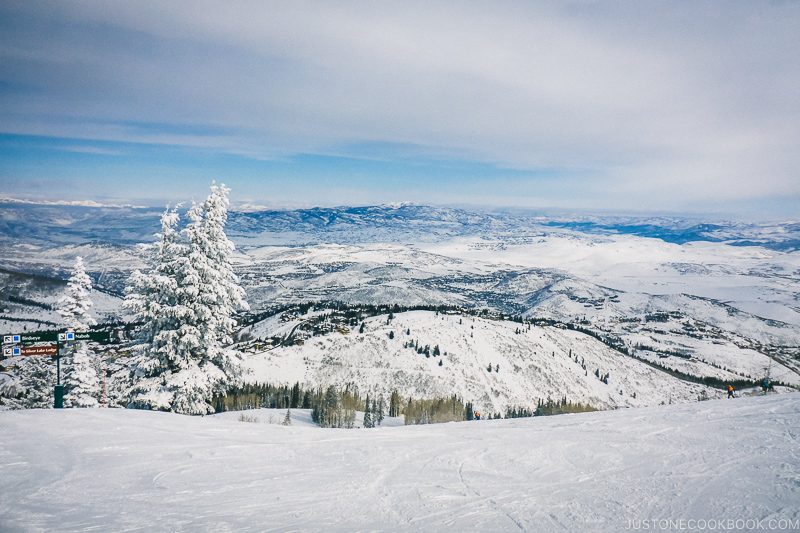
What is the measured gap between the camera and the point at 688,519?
8.85 m

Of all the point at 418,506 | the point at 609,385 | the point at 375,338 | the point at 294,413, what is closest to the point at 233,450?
the point at 418,506

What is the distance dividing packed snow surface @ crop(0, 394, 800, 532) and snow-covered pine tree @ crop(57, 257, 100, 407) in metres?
18.1

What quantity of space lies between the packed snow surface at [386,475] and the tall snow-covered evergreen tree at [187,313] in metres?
6.26

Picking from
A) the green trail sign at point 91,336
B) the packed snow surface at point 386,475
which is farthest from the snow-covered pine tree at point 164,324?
the packed snow surface at point 386,475

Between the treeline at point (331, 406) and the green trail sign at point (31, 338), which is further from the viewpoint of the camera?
the treeline at point (331, 406)

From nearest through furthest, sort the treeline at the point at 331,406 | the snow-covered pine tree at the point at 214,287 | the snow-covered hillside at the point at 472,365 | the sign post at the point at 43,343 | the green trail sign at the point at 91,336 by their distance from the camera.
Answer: the sign post at the point at 43,343 < the green trail sign at the point at 91,336 < the snow-covered pine tree at the point at 214,287 < the treeline at the point at 331,406 < the snow-covered hillside at the point at 472,365

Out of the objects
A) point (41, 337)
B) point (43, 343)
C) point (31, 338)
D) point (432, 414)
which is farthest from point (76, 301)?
point (432, 414)

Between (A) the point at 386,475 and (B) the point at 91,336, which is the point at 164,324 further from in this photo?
(A) the point at 386,475

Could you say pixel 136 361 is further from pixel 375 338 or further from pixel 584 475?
pixel 375 338

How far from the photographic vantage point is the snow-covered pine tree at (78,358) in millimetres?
31734

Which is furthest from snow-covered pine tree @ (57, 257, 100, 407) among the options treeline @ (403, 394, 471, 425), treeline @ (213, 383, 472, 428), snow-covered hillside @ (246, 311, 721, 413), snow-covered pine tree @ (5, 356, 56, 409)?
snow-covered hillside @ (246, 311, 721, 413)

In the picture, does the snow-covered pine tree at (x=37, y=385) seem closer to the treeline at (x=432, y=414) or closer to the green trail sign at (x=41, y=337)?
the green trail sign at (x=41, y=337)

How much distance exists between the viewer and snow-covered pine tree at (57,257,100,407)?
3173cm

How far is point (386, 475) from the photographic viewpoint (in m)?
11.8
